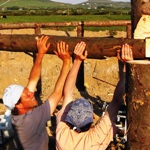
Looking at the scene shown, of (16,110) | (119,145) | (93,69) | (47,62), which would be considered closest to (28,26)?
(47,62)

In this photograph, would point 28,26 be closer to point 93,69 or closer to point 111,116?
point 93,69

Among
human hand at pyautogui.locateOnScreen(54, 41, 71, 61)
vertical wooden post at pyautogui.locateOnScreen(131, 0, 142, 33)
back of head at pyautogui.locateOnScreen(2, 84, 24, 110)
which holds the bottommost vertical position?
back of head at pyautogui.locateOnScreen(2, 84, 24, 110)

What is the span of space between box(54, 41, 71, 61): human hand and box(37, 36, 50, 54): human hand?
3.7 inches

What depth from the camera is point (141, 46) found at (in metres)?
3.71

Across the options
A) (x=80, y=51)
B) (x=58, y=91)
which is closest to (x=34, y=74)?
(x=58, y=91)

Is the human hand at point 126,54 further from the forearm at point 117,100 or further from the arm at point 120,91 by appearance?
the forearm at point 117,100

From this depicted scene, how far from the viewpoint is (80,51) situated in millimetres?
3932

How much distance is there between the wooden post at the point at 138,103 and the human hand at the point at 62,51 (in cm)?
58

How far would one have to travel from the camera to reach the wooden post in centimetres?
357

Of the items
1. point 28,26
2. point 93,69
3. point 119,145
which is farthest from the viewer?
point 93,69

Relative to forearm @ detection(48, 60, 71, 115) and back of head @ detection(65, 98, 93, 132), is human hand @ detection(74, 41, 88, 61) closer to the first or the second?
forearm @ detection(48, 60, 71, 115)

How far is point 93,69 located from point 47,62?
1188mm

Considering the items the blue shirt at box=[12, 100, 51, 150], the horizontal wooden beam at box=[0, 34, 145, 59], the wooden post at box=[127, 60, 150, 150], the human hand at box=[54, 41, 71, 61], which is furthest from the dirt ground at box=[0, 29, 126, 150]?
the wooden post at box=[127, 60, 150, 150]

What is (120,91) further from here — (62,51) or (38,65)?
(38,65)
